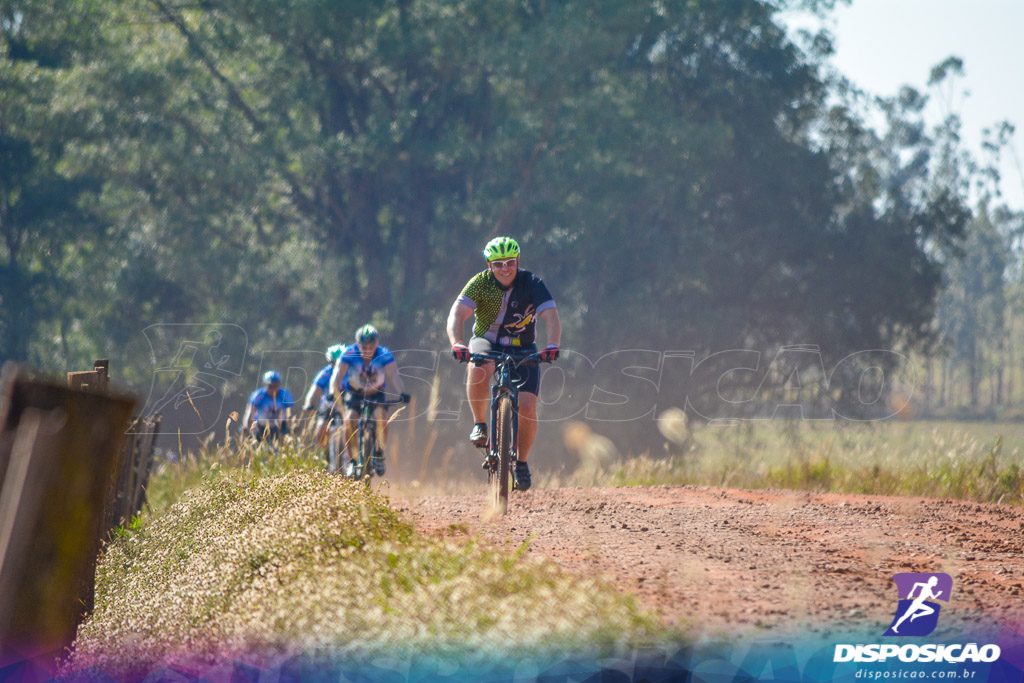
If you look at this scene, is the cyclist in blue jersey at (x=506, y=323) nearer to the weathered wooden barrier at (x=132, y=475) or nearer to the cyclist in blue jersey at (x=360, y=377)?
the cyclist in blue jersey at (x=360, y=377)

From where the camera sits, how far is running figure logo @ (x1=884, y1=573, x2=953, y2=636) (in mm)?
4320

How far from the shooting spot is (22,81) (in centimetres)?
2909

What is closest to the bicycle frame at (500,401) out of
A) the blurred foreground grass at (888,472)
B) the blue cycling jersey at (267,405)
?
the blurred foreground grass at (888,472)

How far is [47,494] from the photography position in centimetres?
489

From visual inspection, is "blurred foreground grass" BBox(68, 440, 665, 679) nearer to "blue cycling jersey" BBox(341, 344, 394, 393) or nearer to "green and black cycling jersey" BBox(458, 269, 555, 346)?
"green and black cycling jersey" BBox(458, 269, 555, 346)

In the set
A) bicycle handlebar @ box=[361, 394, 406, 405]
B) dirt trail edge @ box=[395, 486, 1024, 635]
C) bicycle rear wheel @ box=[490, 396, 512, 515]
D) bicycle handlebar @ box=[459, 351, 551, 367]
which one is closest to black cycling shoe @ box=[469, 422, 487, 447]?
bicycle rear wheel @ box=[490, 396, 512, 515]

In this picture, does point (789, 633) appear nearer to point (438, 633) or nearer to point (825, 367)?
point (438, 633)

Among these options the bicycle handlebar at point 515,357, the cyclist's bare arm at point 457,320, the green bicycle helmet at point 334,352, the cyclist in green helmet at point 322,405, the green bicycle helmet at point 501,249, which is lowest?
the cyclist in green helmet at point 322,405

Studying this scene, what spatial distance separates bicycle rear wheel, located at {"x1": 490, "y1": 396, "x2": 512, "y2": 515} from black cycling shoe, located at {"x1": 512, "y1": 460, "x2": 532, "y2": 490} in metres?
0.06

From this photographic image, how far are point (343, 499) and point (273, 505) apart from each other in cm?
68

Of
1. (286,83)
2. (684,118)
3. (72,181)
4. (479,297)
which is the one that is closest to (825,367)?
(684,118)

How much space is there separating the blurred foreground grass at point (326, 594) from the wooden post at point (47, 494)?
0.59 metres

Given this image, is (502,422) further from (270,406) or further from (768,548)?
(270,406)

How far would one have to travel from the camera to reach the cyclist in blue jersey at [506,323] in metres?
8.06
